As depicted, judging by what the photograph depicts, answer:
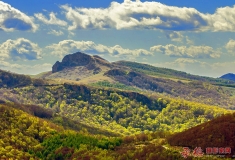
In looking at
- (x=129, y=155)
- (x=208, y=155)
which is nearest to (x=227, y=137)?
(x=208, y=155)

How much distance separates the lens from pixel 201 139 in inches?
7510

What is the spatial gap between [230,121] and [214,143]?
21306mm

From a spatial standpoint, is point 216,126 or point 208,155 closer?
point 208,155

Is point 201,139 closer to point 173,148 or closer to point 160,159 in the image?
point 173,148

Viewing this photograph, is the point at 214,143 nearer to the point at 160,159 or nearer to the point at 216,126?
the point at 216,126

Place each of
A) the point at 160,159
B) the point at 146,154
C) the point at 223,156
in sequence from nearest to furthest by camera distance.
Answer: the point at 223,156 → the point at 160,159 → the point at 146,154

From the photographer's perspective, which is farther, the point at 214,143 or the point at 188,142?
the point at 188,142

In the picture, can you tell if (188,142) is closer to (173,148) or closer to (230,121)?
(173,148)

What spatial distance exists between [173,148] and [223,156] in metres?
35.5

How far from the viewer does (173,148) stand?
193 metres

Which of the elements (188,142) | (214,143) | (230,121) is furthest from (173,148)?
(230,121)

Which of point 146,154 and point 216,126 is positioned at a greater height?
point 216,126

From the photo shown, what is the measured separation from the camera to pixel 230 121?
197750 mm

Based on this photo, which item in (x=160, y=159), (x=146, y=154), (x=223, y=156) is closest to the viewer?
(x=223, y=156)
